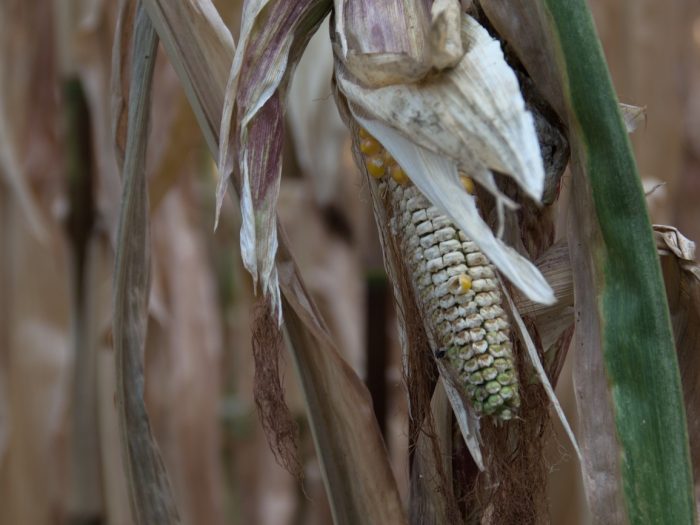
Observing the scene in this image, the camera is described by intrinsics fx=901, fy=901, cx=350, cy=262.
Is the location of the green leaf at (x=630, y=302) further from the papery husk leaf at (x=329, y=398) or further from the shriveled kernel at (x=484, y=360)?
the papery husk leaf at (x=329, y=398)

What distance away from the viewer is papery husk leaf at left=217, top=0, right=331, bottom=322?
58 centimetres

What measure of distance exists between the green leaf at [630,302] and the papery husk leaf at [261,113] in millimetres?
171

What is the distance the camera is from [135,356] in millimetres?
768

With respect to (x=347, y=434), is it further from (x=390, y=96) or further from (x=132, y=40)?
(x=132, y=40)

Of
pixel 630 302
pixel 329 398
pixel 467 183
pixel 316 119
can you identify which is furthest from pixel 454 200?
pixel 316 119

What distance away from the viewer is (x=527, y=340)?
558 millimetres

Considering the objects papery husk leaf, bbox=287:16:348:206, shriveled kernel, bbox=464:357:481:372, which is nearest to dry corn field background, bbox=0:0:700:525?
shriveled kernel, bbox=464:357:481:372

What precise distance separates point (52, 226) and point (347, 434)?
0.97 metres

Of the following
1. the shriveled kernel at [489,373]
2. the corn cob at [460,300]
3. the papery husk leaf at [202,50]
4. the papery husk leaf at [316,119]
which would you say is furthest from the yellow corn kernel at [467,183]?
the papery husk leaf at [316,119]

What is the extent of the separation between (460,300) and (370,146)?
0.12 meters

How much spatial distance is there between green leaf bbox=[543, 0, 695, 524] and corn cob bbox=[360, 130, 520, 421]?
0.23ft

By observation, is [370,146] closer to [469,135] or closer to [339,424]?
[469,135]

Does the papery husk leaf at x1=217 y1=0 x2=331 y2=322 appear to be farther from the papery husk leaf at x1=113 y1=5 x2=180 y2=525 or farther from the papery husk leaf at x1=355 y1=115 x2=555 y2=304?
the papery husk leaf at x1=113 y1=5 x2=180 y2=525

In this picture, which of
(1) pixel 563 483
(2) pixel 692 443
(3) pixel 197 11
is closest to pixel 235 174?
(3) pixel 197 11
